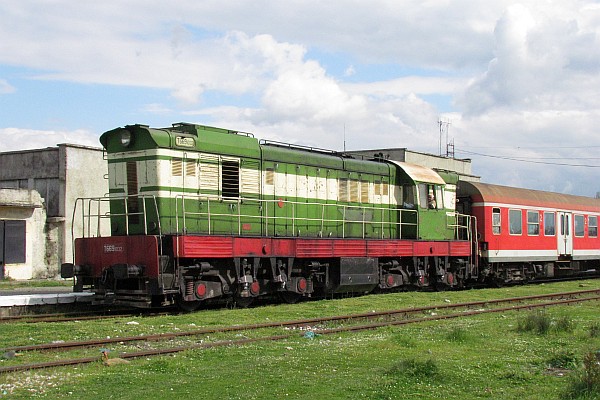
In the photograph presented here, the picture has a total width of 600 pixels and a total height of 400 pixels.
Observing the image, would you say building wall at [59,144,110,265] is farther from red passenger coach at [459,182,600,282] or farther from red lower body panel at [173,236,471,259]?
red passenger coach at [459,182,600,282]

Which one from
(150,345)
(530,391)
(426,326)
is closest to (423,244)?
(426,326)

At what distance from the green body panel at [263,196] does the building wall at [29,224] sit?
13.8m

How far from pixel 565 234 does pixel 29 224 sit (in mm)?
23088

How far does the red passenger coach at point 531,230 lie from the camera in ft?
84.4

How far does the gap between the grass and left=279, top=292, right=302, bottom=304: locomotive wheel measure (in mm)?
4742

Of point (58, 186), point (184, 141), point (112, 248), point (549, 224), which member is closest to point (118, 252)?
point (112, 248)

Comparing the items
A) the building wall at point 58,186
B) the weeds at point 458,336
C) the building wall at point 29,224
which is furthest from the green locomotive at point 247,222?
the building wall at point 58,186

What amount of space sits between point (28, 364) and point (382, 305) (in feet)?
34.5

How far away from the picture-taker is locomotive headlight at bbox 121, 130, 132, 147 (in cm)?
1617

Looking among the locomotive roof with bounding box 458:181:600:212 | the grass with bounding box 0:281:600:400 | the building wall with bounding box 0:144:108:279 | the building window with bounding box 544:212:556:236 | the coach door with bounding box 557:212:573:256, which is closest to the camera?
the grass with bounding box 0:281:600:400

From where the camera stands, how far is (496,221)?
26.0 metres

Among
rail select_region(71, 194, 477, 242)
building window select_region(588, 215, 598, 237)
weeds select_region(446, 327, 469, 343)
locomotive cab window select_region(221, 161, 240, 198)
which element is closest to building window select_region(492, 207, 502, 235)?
rail select_region(71, 194, 477, 242)

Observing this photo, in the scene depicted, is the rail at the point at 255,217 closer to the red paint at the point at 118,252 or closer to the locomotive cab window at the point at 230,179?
the locomotive cab window at the point at 230,179

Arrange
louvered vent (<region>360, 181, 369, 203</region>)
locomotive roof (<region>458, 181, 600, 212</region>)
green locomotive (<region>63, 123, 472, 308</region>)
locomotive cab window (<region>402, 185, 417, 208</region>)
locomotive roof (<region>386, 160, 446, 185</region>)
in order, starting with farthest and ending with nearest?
1. locomotive roof (<region>458, 181, 600, 212</region>)
2. locomotive roof (<region>386, 160, 446, 185</region>)
3. locomotive cab window (<region>402, 185, 417, 208</region>)
4. louvered vent (<region>360, 181, 369, 203</region>)
5. green locomotive (<region>63, 123, 472, 308</region>)
